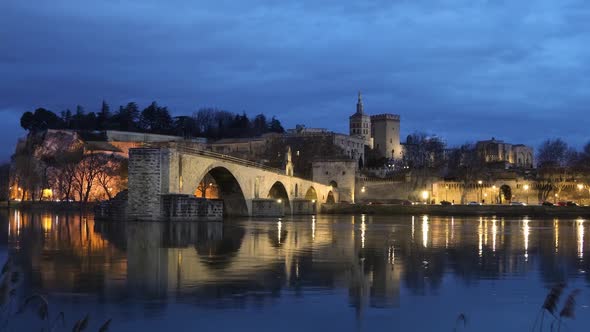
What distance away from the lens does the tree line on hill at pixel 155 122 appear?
5084 inches

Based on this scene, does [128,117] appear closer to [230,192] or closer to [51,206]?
[51,206]

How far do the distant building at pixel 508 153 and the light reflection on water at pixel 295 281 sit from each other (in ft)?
358

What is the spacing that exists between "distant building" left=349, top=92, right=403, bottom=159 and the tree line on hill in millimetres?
22042

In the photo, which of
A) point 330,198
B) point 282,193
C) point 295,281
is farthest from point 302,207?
point 295,281

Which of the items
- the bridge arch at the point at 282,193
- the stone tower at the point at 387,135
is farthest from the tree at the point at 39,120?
the bridge arch at the point at 282,193

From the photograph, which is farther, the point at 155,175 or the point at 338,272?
the point at 155,175

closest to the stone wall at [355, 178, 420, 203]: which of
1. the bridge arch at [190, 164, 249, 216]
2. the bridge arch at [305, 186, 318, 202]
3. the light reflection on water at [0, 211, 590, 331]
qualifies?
the bridge arch at [305, 186, 318, 202]

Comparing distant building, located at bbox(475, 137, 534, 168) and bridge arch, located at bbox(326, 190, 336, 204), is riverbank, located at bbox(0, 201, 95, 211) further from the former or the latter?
distant building, located at bbox(475, 137, 534, 168)

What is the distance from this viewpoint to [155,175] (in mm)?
38250

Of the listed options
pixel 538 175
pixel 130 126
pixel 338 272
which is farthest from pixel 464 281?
pixel 130 126

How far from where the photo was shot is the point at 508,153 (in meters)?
137

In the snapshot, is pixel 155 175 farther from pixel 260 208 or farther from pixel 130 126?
pixel 130 126

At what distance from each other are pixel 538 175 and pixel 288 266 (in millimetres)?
81665

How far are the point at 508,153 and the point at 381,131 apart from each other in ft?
94.0
